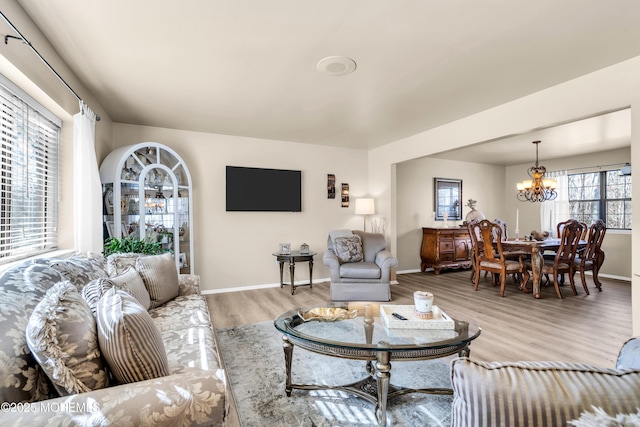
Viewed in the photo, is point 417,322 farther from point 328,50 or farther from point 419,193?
point 419,193

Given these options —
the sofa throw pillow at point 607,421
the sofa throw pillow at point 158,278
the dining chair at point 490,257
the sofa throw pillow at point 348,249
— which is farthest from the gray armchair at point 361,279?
the sofa throw pillow at point 607,421

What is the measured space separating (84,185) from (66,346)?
206cm

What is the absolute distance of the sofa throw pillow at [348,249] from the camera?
4449mm

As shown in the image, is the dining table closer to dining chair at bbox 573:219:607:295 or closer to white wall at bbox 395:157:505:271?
dining chair at bbox 573:219:607:295

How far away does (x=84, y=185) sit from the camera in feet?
8.60

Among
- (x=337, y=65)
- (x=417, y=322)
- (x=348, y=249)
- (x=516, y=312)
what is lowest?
(x=516, y=312)

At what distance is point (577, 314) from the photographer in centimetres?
361

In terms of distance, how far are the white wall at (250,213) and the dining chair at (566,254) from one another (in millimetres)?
2917

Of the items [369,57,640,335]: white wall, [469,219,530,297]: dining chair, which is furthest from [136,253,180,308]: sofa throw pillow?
[469,219,530,297]: dining chair

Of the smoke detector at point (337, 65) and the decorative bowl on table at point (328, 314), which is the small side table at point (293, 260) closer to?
the decorative bowl on table at point (328, 314)

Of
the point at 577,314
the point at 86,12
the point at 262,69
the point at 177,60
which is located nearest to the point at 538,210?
the point at 577,314

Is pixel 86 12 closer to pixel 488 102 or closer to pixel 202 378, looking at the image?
pixel 202 378

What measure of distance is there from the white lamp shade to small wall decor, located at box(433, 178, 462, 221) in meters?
2.03

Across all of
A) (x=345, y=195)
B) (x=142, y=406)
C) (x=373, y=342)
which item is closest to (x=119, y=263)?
(x=142, y=406)
